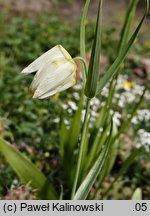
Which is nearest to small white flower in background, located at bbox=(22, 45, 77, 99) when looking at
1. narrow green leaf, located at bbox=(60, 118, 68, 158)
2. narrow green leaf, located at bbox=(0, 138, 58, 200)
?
narrow green leaf, located at bbox=(0, 138, 58, 200)

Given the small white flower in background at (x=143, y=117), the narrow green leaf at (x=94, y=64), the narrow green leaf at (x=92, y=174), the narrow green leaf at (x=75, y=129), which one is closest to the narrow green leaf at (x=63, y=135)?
the narrow green leaf at (x=75, y=129)

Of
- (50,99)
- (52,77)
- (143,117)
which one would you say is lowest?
(143,117)

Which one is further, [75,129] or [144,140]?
[144,140]

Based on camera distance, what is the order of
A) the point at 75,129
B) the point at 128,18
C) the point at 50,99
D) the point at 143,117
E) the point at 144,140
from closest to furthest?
1. the point at 128,18
2. the point at 75,129
3. the point at 144,140
4. the point at 50,99
5. the point at 143,117

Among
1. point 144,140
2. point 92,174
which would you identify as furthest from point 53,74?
point 144,140

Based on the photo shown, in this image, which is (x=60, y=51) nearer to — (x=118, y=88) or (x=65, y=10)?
(x=118, y=88)

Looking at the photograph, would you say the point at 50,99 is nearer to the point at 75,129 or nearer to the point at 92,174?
the point at 75,129
